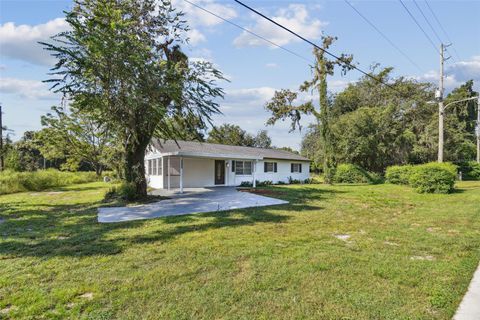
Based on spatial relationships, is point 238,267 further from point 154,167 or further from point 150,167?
point 150,167

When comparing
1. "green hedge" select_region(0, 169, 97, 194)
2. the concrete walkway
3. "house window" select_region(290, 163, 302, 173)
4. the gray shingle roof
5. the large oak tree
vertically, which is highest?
the large oak tree

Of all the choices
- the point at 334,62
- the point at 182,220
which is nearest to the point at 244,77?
the point at 182,220

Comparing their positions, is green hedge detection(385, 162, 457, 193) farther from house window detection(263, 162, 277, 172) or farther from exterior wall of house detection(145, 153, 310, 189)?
house window detection(263, 162, 277, 172)

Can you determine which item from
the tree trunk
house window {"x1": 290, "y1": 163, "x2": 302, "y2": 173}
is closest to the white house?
house window {"x1": 290, "y1": 163, "x2": 302, "y2": 173}

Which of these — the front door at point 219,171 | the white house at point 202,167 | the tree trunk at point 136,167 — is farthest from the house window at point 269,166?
the tree trunk at point 136,167

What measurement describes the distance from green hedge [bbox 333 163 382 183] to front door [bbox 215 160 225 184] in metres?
9.44

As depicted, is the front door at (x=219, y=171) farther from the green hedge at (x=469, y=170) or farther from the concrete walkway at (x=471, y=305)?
the green hedge at (x=469, y=170)

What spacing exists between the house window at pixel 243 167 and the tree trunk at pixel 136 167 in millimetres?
9328

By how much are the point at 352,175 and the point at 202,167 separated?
12441 millimetres

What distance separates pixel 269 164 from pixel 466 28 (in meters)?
15.0

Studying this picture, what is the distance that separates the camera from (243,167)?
21.4 metres

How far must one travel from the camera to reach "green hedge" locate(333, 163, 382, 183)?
74.8 feet

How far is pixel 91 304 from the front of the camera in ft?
10.8

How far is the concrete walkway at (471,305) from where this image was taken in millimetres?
3046
